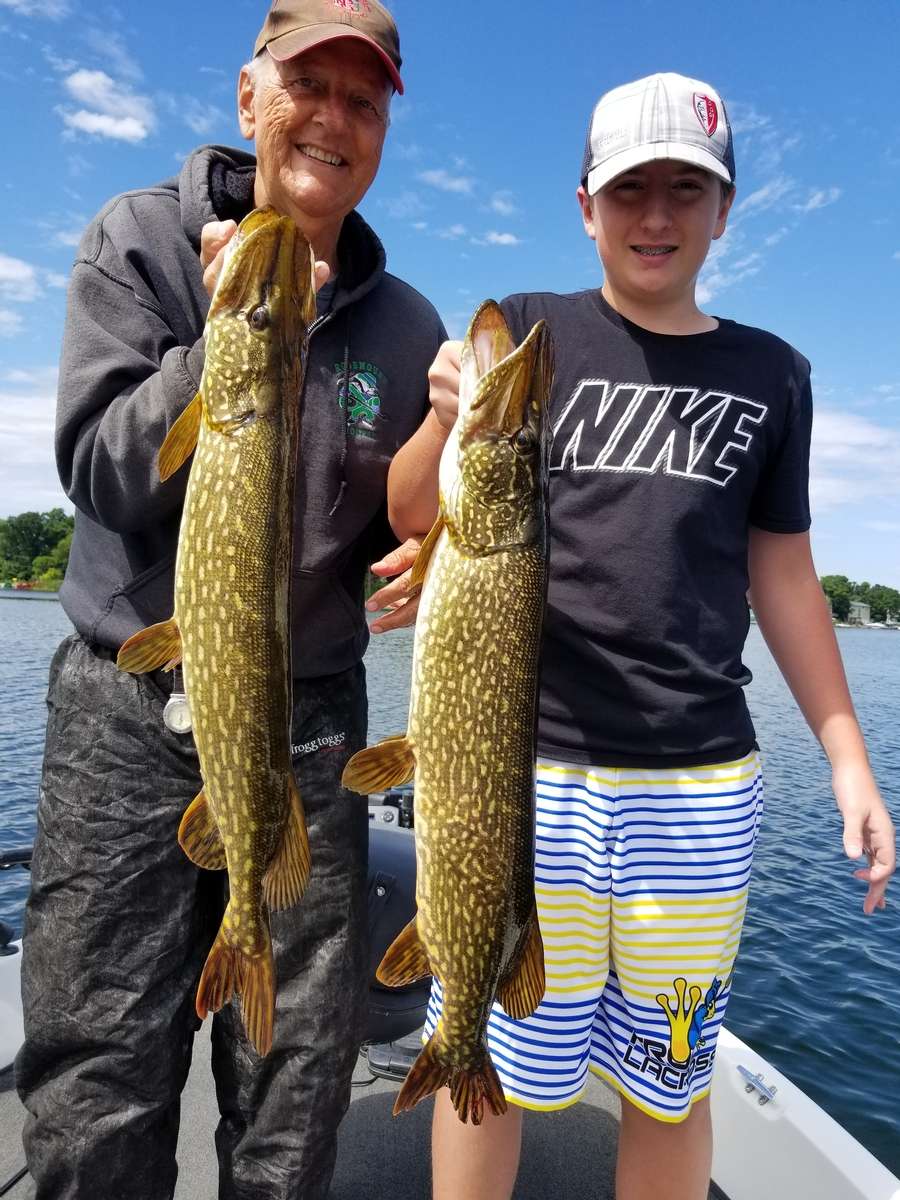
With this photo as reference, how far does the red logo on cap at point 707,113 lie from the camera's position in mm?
2242

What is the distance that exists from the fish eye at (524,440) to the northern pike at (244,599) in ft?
1.66

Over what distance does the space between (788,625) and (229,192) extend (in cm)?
199

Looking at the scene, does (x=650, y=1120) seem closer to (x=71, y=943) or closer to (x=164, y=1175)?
(x=164, y=1175)

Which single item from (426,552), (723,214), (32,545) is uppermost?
(32,545)

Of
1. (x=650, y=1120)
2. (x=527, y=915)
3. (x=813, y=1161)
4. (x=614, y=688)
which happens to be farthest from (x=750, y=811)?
(x=813, y=1161)

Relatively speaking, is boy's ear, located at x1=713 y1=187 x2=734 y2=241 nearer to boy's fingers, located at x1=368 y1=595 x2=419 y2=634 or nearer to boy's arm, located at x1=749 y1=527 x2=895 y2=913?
boy's arm, located at x1=749 y1=527 x2=895 y2=913

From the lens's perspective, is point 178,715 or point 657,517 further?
point 657,517

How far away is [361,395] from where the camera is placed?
2.39 m

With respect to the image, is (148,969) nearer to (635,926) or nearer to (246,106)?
Answer: (635,926)

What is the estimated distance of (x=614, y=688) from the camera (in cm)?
220

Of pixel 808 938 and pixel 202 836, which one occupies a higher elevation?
pixel 202 836

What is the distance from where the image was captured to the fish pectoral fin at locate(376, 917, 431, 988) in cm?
197

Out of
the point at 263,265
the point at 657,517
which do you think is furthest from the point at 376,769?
the point at 263,265

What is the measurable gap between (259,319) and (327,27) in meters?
0.86
